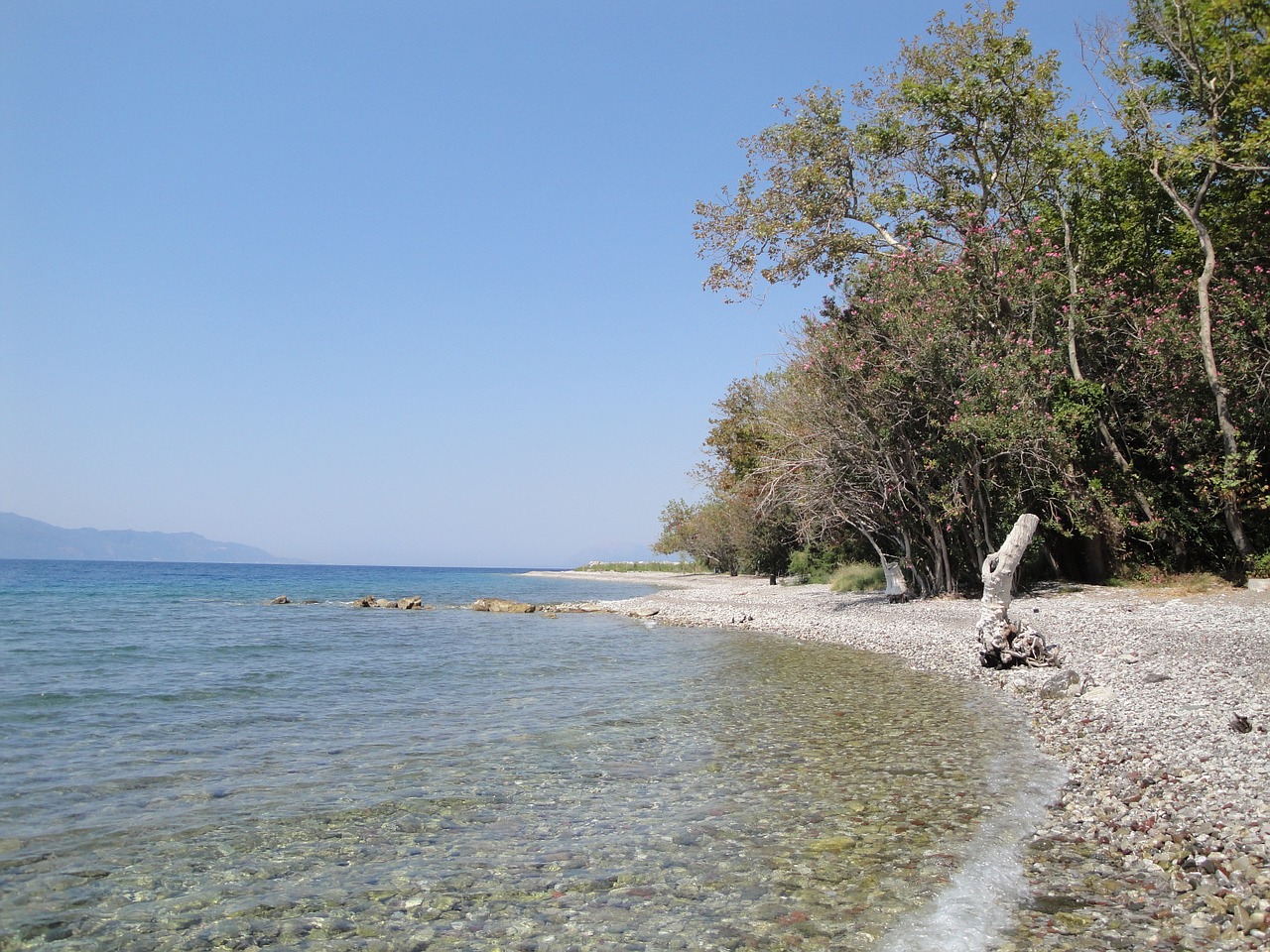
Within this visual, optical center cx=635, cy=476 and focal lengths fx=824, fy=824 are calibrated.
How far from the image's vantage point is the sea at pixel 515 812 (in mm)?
5047

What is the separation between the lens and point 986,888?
17.8 feet

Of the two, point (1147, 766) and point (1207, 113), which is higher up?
point (1207, 113)

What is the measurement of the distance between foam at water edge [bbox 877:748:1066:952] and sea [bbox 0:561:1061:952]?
25 mm

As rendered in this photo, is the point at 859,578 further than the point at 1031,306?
Yes

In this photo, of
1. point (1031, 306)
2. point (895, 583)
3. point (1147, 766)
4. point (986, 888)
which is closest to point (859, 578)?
point (895, 583)

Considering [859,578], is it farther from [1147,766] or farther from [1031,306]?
[1147,766]

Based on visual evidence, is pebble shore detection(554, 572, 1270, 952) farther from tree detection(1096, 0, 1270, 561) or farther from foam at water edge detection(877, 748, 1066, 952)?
tree detection(1096, 0, 1270, 561)

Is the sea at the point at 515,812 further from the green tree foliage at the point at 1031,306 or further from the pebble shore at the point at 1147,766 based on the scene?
the green tree foliage at the point at 1031,306

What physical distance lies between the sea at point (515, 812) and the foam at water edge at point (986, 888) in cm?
2

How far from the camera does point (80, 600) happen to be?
41562 millimetres

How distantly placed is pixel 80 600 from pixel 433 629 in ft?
86.7

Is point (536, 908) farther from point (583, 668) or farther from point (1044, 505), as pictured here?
point (1044, 505)

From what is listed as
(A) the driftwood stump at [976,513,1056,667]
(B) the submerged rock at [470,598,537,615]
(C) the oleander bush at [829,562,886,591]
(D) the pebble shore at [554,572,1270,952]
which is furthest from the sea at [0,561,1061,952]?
(B) the submerged rock at [470,598,537,615]

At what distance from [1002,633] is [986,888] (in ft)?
31.9
